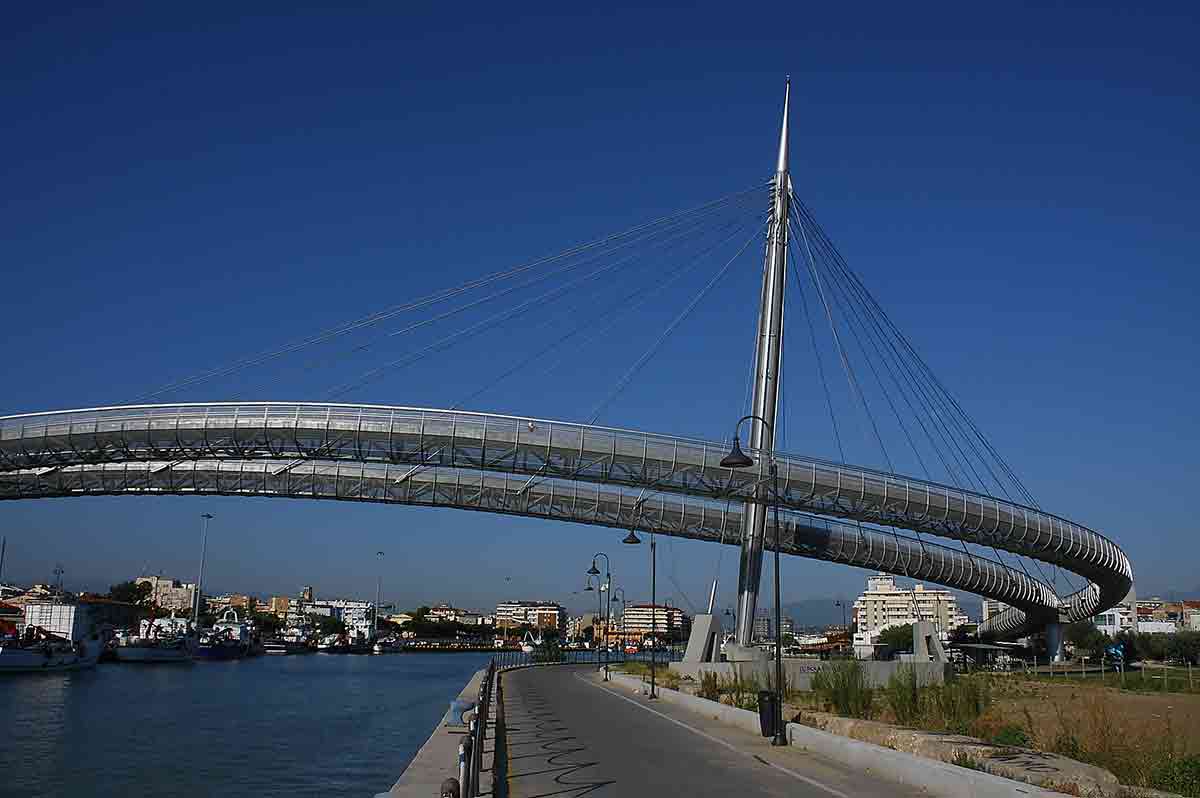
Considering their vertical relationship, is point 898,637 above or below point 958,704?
below

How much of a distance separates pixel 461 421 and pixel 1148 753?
32324 millimetres

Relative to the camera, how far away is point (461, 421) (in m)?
43.5

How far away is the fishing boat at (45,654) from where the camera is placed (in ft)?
260

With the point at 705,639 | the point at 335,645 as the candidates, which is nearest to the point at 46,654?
the point at 705,639

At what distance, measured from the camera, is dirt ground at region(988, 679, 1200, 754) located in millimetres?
18328

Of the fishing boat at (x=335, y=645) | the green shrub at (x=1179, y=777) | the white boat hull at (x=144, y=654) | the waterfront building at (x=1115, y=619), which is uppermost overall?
the green shrub at (x=1179, y=777)

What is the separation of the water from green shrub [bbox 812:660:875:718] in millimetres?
10273

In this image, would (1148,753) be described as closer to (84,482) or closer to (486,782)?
(486,782)

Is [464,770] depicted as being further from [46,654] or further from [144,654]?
[144,654]

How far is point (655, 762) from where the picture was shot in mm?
17719

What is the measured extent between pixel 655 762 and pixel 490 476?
114 feet

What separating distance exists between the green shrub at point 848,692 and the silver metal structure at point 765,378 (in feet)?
52.7

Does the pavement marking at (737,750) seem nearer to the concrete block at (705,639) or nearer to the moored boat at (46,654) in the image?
the concrete block at (705,639)

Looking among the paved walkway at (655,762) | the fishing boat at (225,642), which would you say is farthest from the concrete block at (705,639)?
the fishing boat at (225,642)
